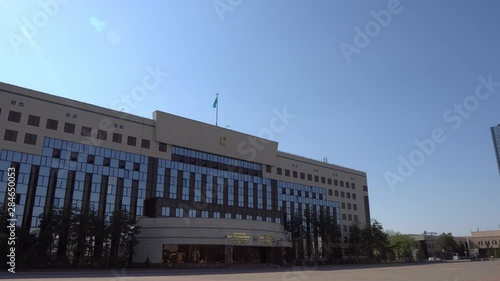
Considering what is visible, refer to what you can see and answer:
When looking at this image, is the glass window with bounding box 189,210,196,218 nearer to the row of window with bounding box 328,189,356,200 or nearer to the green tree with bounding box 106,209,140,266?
the green tree with bounding box 106,209,140,266

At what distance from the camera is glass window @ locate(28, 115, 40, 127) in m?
59.8

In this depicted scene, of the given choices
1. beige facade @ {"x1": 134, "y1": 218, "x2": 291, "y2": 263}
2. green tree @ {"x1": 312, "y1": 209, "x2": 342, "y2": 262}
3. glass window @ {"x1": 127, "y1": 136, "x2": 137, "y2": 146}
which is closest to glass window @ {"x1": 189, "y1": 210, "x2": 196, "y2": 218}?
beige facade @ {"x1": 134, "y1": 218, "x2": 291, "y2": 263}

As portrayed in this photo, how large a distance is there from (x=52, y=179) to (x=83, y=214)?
359 inches

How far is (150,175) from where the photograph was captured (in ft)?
230

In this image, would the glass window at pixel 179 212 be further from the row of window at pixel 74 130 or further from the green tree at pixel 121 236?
the row of window at pixel 74 130

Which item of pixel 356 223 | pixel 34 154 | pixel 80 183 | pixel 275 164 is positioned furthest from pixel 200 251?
pixel 356 223

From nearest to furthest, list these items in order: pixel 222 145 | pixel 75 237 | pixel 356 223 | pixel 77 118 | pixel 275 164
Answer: pixel 75 237 < pixel 77 118 < pixel 222 145 < pixel 275 164 < pixel 356 223

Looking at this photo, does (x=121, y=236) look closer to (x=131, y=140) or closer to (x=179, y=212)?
(x=179, y=212)

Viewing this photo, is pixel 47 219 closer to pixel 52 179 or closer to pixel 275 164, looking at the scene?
pixel 52 179

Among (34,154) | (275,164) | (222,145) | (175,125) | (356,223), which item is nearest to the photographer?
(34,154)

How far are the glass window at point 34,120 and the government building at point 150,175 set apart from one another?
138mm

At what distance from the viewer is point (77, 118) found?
64.4 metres

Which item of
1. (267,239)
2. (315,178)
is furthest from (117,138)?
(315,178)

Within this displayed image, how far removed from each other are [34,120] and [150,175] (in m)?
20.5
